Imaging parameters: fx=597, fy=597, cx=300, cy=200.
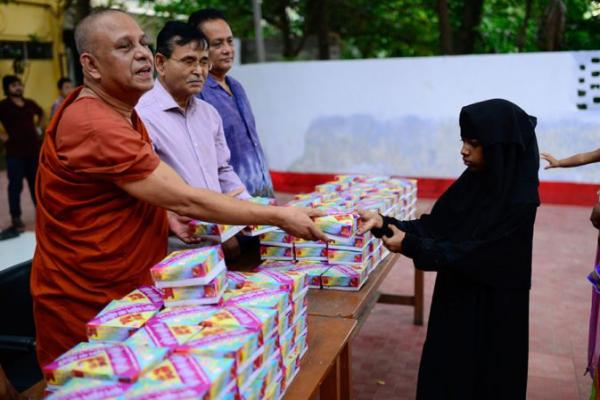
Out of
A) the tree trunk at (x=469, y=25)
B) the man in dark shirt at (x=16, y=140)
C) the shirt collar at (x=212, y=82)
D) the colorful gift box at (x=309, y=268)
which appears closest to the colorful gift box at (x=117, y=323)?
the colorful gift box at (x=309, y=268)

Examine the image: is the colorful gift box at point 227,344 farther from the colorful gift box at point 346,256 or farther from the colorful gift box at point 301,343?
the colorful gift box at point 346,256

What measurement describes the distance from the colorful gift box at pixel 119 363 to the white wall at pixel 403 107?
6760 mm

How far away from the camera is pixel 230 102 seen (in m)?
3.27

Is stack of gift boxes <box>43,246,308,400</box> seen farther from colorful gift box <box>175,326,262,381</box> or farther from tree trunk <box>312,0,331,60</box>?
tree trunk <box>312,0,331,60</box>

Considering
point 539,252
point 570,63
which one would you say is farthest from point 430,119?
point 539,252

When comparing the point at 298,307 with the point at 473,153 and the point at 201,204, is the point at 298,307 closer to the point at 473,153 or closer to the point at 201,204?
the point at 201,204

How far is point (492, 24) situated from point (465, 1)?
2.01 metres

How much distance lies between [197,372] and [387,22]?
38.5 ft

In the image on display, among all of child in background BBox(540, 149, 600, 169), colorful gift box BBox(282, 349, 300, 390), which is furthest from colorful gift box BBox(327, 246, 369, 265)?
child in background BBox(540, 149, 600, 169)

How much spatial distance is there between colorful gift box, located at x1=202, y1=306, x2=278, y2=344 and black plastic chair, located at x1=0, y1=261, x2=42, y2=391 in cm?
137

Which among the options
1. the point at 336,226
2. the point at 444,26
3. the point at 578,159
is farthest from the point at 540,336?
the point at 444,26

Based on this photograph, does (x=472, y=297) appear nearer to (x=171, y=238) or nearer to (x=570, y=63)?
(x=171, y=238)

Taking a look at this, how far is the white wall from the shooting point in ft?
23.8

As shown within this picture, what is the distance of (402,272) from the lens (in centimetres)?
545
